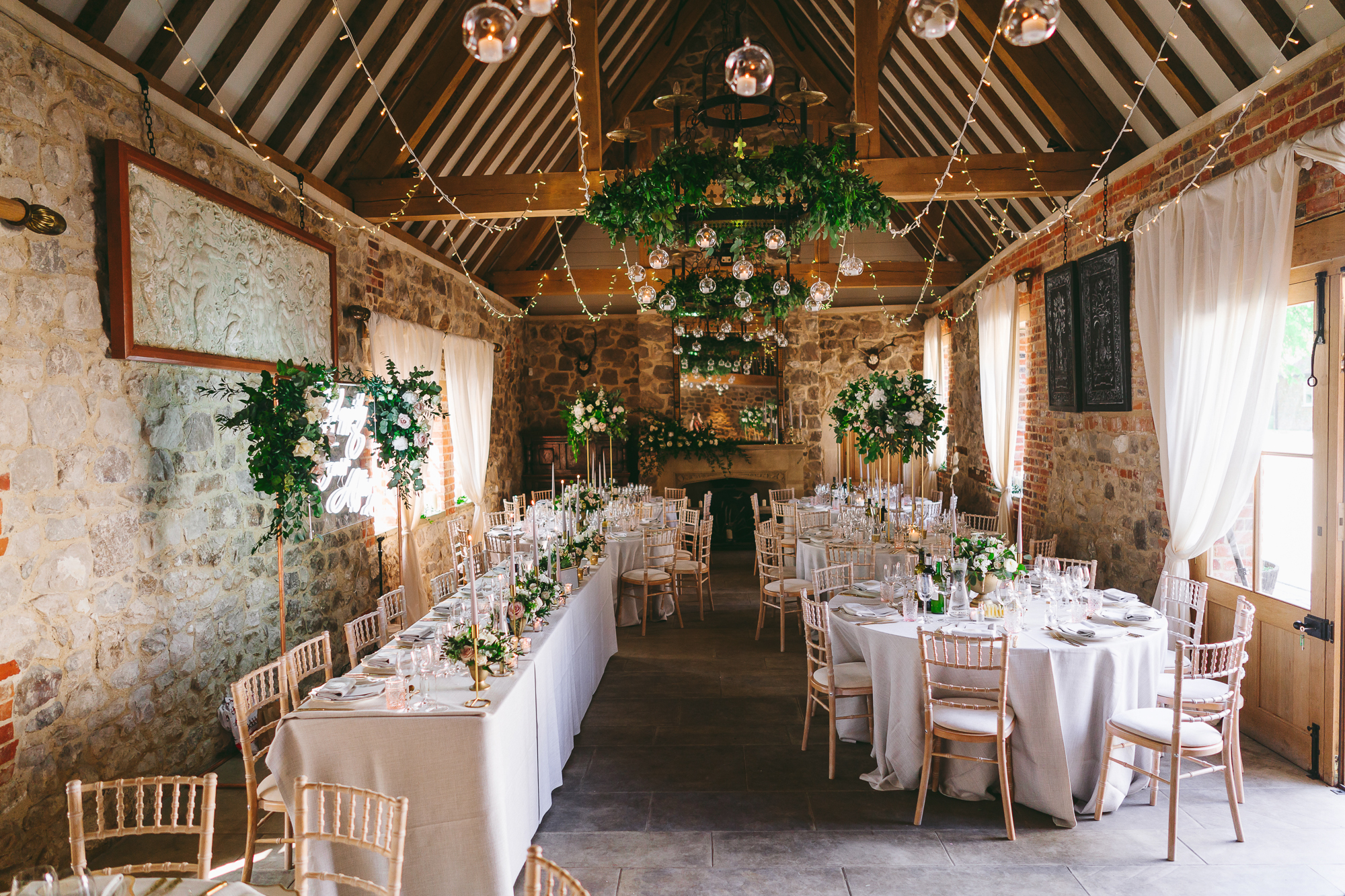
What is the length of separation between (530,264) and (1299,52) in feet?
31.2

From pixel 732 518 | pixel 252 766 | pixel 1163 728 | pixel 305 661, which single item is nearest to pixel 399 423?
pixel 305 661

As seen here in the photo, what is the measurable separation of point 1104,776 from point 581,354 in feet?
33.6

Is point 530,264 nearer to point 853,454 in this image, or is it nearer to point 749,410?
point 749,410

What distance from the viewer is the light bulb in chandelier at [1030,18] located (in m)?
1.73

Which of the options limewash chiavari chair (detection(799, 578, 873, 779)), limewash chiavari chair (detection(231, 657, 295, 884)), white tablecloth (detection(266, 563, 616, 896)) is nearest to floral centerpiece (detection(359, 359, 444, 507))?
limewash chiavari chair (detection(231, 657, 295, 884))

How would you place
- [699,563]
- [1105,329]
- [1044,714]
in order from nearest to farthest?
1. [1044,714]
2. [1105,329]
3. [699,563]

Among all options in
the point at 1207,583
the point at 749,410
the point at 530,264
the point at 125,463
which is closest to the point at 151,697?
the point at 125,463

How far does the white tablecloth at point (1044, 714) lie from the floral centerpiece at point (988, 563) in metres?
0.36

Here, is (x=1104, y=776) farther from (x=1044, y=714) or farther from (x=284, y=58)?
(x=284, y=58)

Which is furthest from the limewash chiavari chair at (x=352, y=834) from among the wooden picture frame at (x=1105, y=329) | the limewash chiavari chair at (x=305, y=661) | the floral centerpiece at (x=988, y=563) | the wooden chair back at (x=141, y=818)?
the wooden picture frame at (x=1105, y=329)

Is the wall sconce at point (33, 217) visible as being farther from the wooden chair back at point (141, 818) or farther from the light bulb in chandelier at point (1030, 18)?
the light bulb in chandelier at point (1030, 18)

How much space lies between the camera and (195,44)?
4254 millimetres

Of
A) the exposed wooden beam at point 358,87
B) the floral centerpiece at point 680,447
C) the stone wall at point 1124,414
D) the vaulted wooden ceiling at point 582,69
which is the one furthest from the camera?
the floral centerpiece at point 680,447

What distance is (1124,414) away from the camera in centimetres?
574
